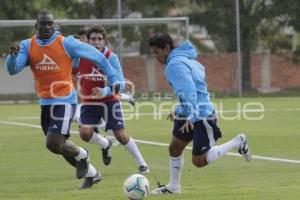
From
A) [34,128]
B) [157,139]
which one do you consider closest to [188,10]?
[34,128]

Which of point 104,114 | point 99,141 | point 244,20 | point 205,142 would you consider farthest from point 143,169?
point 244,20

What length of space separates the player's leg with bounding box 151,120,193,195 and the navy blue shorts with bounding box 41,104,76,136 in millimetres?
1303

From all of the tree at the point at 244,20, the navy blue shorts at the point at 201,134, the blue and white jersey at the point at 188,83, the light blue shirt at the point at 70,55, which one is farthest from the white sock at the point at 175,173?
the tree at the point at 244,20

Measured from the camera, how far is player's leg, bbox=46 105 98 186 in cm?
1058

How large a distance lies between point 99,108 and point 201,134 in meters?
3.38

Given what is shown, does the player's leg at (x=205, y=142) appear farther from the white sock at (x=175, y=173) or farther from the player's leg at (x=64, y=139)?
the player's leg at (x=64, y=139)

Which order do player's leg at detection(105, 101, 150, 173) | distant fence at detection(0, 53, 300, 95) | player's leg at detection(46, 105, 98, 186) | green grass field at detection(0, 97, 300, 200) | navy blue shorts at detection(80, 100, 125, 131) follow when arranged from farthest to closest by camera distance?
distant fence at detection(0, 53, 300, 95)
navy blue shorts at detection(80, 100, 125, 131)
player's leg at detection(105, 101, 150, 173)
player's leg at detection(46, 105, 98, 186)
green grass field at detection(0, 97, 300, 200)

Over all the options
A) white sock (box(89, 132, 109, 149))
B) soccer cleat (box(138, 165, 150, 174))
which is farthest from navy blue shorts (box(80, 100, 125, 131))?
soccer cleat (box(138, 165, 150, 174))

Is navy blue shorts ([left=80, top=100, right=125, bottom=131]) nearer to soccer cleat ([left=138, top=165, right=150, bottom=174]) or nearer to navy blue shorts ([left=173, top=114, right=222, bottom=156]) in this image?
soccer cleat ([left=138, top=165, right=150, bottom=174])

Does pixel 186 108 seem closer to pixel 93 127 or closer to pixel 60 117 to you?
pixel 60 117

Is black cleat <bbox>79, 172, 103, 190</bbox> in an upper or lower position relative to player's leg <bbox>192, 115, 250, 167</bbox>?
lower

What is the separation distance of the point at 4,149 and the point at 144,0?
19002mm

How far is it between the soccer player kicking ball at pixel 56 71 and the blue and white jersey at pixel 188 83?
3.66ft

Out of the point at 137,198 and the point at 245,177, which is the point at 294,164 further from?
the point at 137,198
